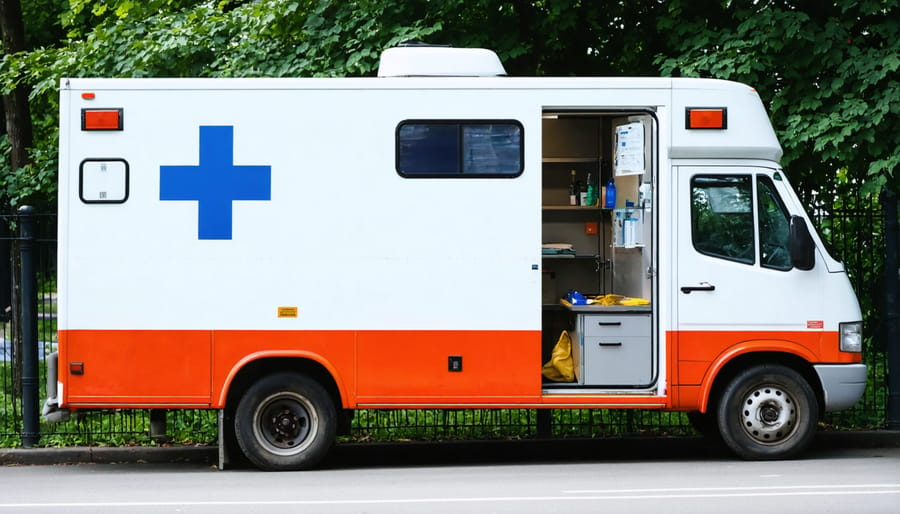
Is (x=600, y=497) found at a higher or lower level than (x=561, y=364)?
lower

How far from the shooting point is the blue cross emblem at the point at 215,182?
8.95 metres

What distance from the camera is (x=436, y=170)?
9.03m

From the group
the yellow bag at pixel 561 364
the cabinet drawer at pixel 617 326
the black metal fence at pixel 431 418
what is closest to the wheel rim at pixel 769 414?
the cabinet drawer at pixel 617 326

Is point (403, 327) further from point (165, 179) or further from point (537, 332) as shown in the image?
point (165, 179)

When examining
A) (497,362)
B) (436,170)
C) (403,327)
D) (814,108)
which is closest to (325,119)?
(436,170)

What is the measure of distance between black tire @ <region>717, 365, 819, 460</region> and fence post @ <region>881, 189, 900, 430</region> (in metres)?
2.13

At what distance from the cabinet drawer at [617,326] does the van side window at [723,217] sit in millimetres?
762

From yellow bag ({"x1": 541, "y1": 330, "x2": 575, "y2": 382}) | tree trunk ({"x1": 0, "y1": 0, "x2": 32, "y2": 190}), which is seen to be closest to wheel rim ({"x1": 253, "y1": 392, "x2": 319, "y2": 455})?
yellow bag ({"x1": 541, "y1": 330, "x2": 575, "y2": 382})

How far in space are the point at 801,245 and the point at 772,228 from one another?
1.01 ft

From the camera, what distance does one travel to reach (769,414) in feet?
30.5

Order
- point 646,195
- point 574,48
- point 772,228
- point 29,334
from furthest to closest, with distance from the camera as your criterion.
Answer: point 574,48, point 29,334, point 646,195, point 772,228

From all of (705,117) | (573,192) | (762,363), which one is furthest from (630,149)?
(762,363)

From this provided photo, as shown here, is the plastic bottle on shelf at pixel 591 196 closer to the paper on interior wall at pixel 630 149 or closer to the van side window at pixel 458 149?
the paper on interior wall at pixel 630 149

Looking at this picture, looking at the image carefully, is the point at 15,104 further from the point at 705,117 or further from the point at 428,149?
the point at 705,117
